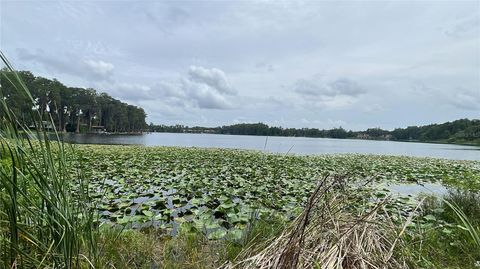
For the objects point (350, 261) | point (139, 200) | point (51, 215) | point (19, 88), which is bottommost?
point (139, 200)

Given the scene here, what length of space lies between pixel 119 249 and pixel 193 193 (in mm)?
3789

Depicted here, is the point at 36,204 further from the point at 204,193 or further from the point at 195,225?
the point at 204,193

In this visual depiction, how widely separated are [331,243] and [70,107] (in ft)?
22.9

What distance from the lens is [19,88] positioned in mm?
2041

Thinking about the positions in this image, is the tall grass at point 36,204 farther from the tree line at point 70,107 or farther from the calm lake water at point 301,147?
the calm lake water at point 301,147

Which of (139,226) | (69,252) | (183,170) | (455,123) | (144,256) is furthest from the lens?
(455,123)

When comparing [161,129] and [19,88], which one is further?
[161,129]

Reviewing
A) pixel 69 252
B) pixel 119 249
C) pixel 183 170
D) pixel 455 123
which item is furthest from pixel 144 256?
pixel 455 123

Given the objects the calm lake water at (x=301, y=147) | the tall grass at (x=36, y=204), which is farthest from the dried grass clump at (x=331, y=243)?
the calm lake water at (x=301, y=147)

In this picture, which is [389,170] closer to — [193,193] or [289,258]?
[193,193]

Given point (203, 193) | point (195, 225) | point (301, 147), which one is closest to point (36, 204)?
point (195, 225)

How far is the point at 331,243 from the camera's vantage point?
2.68 metres

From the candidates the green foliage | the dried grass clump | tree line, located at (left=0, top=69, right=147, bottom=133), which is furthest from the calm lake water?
the dried grass clump

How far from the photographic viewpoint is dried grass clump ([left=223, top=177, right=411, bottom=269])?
96.8 inches
